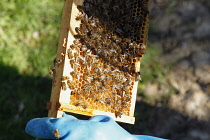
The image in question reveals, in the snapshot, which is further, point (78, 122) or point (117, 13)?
point (117, 13)

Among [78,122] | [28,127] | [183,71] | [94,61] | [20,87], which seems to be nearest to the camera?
[78,122]

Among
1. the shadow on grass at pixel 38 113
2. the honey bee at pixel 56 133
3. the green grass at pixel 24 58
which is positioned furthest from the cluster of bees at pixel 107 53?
the green grass at pixel 24 58

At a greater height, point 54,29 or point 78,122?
point 54,29

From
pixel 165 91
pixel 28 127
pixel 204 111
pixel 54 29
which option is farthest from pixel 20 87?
pixel 204 111

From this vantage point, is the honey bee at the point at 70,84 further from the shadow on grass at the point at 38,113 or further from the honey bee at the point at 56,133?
the shadow on grass at the point at 38,113

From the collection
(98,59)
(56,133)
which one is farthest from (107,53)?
(56,133)

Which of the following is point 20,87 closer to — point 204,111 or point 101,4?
point 101,4

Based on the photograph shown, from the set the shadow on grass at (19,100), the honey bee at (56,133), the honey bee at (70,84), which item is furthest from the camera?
the shadow on grass at (19,100)

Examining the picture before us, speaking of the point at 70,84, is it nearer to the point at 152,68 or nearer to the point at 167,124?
the point at 152,68
